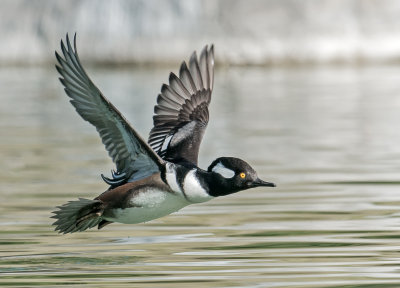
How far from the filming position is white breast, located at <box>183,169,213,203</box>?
6844 millimetres

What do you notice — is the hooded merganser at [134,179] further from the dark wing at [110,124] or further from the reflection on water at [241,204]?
the reflection on water at [241,204]

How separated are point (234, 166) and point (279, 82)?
14118mm

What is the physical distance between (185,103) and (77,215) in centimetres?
147

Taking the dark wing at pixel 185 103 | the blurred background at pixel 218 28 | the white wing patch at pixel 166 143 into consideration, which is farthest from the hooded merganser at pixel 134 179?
the blurred background at pixel 218 28

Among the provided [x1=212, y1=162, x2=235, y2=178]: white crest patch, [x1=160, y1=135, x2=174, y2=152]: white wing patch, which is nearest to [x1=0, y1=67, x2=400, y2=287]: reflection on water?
[x1=212, y1=162, x2=235, y2=178]: white crest patch

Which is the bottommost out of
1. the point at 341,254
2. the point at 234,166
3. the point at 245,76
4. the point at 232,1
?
the point at 341,254

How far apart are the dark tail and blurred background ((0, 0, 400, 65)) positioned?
1629 cm

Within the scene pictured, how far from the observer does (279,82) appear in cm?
2092

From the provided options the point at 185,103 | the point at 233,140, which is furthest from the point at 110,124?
the point at 233,140

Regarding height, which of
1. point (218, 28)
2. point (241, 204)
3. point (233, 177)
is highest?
point (218, 28)

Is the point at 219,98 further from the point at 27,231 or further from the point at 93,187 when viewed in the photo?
the point at 27,231

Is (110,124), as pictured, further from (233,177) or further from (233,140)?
(233,140)

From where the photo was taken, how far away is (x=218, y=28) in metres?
23.5

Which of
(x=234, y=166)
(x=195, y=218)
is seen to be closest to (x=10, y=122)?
(x=195, y=218)
